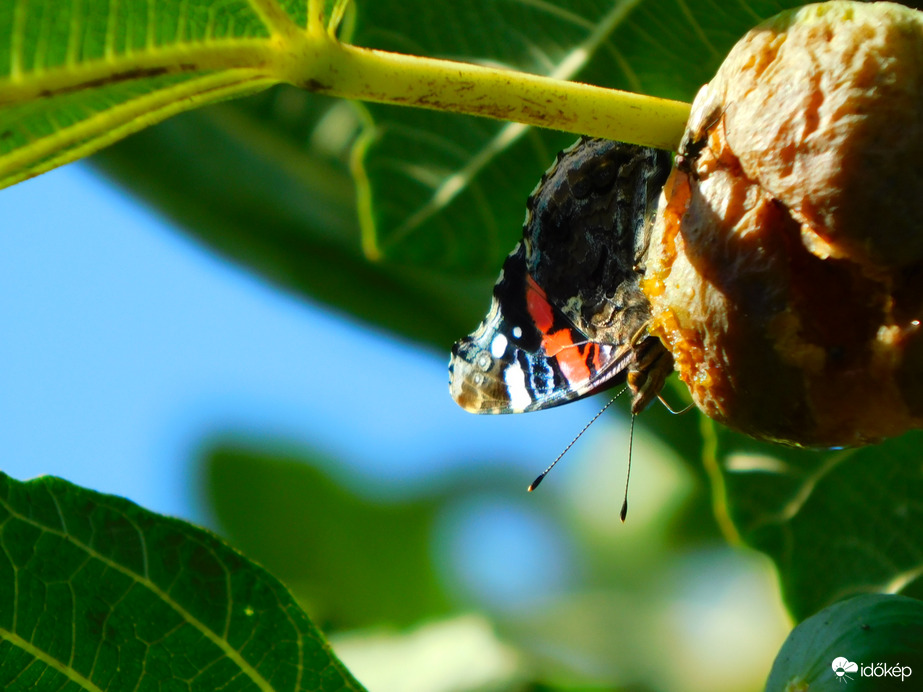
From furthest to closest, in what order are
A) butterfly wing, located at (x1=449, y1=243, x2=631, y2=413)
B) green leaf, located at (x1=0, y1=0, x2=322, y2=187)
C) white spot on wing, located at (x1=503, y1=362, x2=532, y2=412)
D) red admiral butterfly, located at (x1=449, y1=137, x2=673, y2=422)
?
white spot on wing, located at (x1=503, y1=362, x2=532, y2=412), butterfly wing, located at (x1=449, y1=243, x2=631, y2=413), red admiral butterfly, located at (x1=449, y1=137, x2=673, y2=422), green leaf, located at (x1=0, y1=0, x2=322, y2=187)

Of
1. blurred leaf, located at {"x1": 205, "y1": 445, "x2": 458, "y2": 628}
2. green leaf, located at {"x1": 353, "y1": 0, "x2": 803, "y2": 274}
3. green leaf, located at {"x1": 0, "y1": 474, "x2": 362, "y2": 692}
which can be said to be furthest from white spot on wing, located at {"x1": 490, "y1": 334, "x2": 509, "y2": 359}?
blurred leaf, located at {"x1": 205, "y1": 445, "x2": 458, "y2": 628}

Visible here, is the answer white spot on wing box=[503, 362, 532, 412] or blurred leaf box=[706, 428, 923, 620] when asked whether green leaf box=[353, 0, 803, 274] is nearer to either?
white spot on wing box=[503, 362, 532, 412]

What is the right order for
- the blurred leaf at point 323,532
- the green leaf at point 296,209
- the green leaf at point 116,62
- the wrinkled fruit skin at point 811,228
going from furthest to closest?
1. the blurred leaf at point 323,532
2. the green leaf at point 296,209
3. the green leaf at point 116,62
4. the wrinkled fruit skin at point 811,228

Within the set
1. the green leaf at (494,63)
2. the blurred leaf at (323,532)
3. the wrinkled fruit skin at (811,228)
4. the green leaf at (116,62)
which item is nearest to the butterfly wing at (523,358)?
the green leaf at (494,63)

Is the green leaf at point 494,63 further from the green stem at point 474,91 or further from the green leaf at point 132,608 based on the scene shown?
the green leaf at point 132,608

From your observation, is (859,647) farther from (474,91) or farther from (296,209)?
(296,209)
